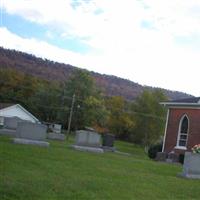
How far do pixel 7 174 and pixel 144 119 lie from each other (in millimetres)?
65307

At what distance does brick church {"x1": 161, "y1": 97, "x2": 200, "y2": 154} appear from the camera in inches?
1372

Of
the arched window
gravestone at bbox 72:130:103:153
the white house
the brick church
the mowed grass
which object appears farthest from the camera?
the white house

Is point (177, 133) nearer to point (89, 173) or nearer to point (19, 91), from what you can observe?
point (89, 173)

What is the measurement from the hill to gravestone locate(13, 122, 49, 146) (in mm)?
85052

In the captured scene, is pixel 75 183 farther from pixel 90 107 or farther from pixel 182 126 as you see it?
pixel 90 107

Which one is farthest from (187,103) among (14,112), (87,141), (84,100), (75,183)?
(84,100)

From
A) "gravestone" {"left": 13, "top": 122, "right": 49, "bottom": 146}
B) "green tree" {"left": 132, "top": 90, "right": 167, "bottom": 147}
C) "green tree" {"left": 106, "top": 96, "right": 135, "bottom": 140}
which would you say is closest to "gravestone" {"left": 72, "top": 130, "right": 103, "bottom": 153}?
"gravestone" {"left": 13, "top": 122, "right": 49, "bottom": 146}

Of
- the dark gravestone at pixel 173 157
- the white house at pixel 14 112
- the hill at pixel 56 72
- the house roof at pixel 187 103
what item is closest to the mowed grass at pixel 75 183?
the dark gravestone at pixel 173 157

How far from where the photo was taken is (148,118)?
76.0 meters

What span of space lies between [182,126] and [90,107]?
1595 inches

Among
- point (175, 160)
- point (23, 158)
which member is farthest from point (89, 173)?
point (175, 160)

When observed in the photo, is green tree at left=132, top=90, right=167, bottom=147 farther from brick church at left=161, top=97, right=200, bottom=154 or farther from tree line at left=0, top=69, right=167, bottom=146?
brick church at left=161, top=97, right=200, bottom=154

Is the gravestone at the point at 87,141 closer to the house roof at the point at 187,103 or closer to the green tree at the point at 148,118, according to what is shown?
the house roof at the point at 187,103

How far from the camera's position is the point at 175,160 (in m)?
33.4
